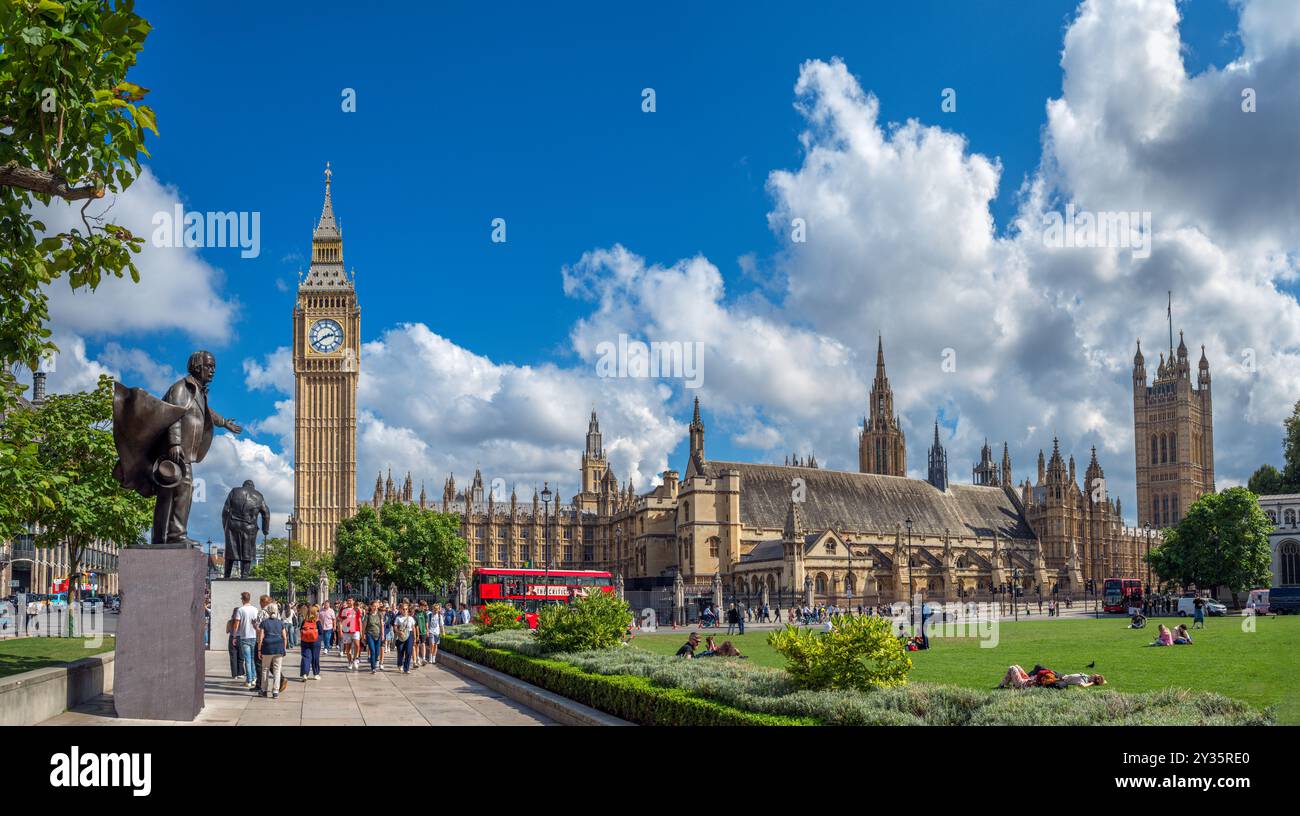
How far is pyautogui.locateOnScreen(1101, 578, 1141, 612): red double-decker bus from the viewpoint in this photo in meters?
71.6

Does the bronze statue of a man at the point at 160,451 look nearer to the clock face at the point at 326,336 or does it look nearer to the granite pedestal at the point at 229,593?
the granite pedestal at the point at 229,593

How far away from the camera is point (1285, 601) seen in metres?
65.8

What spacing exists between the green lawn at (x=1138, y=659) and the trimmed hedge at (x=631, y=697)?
6206 millimetres

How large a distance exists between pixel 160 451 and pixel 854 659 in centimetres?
1001

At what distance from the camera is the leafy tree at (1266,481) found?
111463 mm

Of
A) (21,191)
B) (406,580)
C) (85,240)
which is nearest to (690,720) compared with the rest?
(85,240)

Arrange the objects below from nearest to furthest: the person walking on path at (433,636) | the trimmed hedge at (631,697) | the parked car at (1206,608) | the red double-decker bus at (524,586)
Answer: the trimmed hedge at (631,697)
the person walking on path at (433,636)
the red double-decker bus at (524,586)
the parked car at (1206,608)

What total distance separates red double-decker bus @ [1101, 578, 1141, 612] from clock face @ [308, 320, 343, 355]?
8702 centimetres

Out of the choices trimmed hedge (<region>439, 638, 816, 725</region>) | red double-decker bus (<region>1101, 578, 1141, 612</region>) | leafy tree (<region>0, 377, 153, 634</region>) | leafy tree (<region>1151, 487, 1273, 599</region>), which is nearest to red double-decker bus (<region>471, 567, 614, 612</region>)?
leafy tree (<region>0, 377, 153, 634</region>)

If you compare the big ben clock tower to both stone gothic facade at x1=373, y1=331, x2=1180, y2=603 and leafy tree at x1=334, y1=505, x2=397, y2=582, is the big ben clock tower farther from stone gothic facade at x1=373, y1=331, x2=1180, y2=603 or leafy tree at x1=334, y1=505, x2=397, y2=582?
leafy tree at x1=334, y1=505, x2=397, y2=582

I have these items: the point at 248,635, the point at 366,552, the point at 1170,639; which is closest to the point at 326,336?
the point at 366,552

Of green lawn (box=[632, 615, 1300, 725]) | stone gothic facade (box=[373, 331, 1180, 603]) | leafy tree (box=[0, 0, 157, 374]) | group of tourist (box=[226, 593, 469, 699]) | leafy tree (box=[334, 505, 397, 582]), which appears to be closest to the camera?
leafy tree (box=[0, 0, 157, 374])

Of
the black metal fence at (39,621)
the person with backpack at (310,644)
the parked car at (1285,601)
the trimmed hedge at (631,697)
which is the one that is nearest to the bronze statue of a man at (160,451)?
the trimmed hedge at (631,697)
